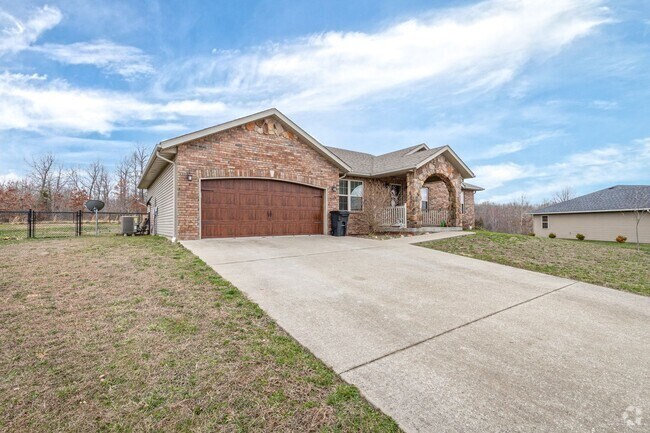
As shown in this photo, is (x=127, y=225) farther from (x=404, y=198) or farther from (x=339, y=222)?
(x=404, y=198)

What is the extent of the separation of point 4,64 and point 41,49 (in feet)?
10.6

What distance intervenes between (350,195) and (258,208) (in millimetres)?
5203

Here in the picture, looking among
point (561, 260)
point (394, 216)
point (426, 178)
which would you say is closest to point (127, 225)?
point (394, 216)

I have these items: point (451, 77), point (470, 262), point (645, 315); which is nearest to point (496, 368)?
point (645, 315)

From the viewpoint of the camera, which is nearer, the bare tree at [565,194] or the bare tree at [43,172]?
the bare tree at [43,172]

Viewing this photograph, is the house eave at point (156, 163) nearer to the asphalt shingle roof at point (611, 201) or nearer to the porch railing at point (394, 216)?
the porch railing at point (394, 216)

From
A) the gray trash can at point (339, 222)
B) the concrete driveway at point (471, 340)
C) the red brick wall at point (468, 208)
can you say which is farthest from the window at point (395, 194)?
the concrete driveway at point (471, 340)

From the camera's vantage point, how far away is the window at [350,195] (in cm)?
1405

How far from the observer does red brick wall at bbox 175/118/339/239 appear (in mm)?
9484

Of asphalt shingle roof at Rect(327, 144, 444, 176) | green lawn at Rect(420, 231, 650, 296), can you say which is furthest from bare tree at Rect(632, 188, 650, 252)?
Result: asphalt shingle roof at Rect(327, 144, 444, 176)

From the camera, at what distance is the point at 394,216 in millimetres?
14562

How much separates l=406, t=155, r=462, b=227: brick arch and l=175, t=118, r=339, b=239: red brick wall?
381 centimetres

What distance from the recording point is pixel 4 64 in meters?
14.2

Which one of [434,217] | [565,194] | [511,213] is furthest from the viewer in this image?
[511,213]
